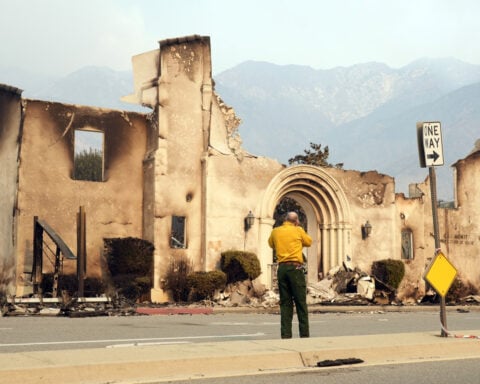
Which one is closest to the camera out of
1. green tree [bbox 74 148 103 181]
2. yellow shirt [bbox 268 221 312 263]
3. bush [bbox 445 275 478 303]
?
yellow shirt [bbox 268 221 312 263]

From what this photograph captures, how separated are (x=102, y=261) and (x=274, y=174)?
6.95 metres

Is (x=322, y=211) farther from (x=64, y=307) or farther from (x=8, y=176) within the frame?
(x=64, y=307)

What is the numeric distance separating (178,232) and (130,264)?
409 centimetres

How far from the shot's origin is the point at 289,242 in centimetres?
1177

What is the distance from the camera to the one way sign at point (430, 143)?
12.4m

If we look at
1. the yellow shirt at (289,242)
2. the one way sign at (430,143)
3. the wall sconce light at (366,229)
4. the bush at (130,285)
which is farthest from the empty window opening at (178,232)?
the one way sign at (430,143)

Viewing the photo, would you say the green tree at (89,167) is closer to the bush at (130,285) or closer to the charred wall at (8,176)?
the charred wall at (8,176)

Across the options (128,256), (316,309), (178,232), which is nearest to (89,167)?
(178,232)

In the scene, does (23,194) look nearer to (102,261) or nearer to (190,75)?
(102,261)

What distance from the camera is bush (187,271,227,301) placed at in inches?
1040

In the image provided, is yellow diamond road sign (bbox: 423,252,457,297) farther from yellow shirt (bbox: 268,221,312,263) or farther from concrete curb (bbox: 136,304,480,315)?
concrete curb (bbox: 136,304,480,315)

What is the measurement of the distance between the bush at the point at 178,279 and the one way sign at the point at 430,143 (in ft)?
50.6

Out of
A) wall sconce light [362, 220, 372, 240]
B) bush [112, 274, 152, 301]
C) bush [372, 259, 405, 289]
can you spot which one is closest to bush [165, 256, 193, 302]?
bush [112, 274, 152, 301]

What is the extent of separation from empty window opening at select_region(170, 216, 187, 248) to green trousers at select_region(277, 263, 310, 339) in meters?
15.8
